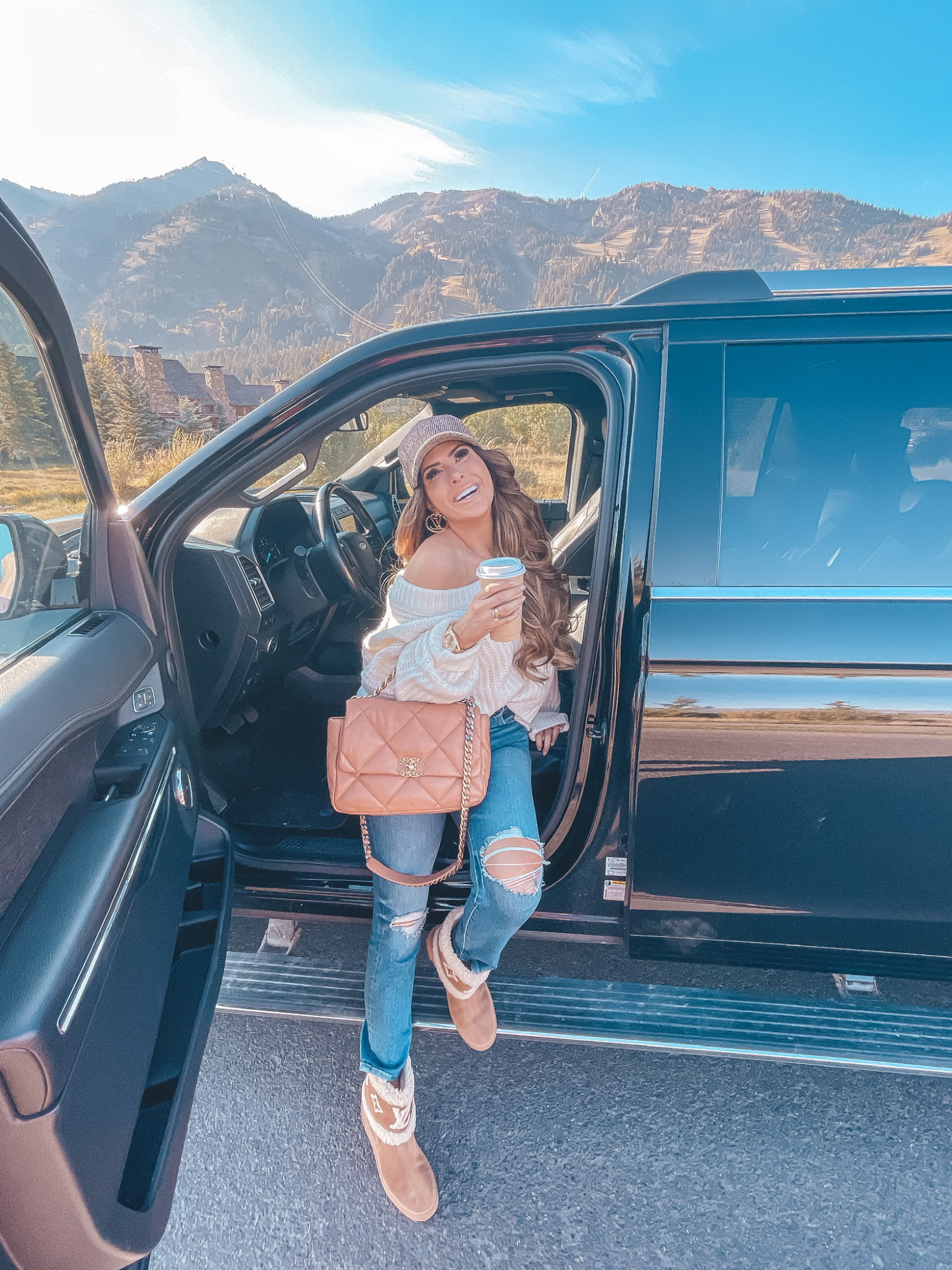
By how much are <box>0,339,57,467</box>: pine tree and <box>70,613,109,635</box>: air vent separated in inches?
12.8

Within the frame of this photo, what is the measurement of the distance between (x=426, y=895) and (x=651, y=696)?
0.69 meters

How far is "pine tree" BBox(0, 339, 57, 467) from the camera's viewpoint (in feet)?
4.17

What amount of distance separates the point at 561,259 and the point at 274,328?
38365 millimetres

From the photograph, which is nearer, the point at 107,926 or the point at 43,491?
the point at 107,926

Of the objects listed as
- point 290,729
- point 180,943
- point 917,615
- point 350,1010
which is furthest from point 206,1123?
point 917,615

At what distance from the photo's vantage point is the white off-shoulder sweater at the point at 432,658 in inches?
57.6

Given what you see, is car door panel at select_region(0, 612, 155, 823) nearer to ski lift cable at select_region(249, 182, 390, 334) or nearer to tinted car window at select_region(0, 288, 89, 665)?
tinted car window at select_region(0, 288, 89, 665)

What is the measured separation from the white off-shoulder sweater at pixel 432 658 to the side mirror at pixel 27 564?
66 centimetres

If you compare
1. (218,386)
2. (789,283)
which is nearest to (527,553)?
(789,283)

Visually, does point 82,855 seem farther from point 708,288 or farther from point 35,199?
point 35,199

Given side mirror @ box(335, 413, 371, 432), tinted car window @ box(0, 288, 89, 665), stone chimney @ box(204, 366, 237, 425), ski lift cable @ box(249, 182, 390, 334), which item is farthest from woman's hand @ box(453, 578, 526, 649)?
ski lift cable @ box(249, 182, 390, 334)

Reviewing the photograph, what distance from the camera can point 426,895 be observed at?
1.63 meters

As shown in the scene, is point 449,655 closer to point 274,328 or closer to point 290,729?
point 290,729

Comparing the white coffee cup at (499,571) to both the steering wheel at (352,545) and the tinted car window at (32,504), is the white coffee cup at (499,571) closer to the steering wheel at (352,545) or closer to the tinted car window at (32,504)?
the tinted car window at (32,504)
